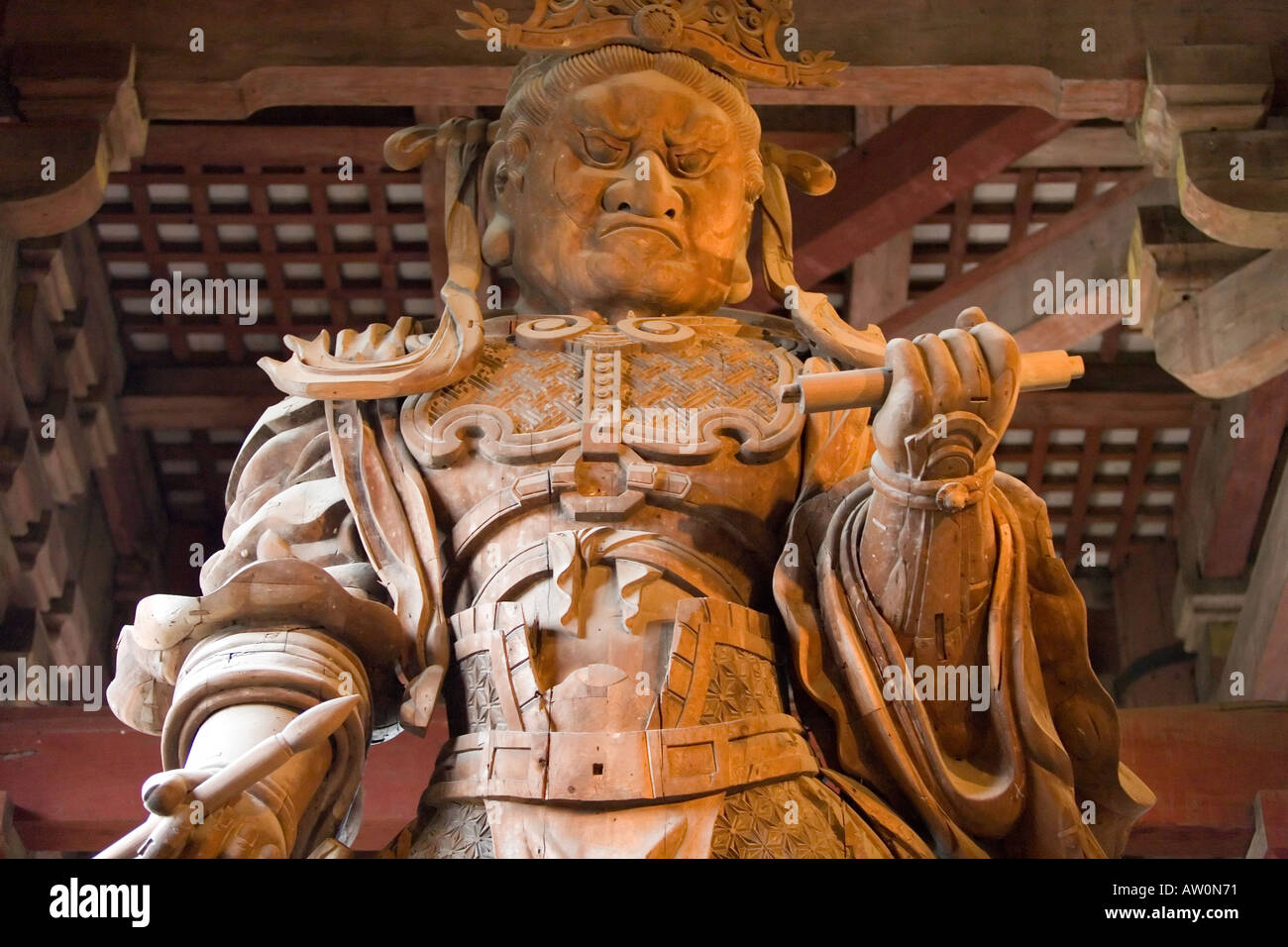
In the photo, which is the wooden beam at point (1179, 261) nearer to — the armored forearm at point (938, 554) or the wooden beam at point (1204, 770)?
the wooden beam at point (1204, 770)

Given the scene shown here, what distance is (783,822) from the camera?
3.10 m

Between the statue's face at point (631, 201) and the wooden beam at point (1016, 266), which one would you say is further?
the wooden beam at point (1016, 266)

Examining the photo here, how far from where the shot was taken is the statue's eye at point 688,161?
13.4ft

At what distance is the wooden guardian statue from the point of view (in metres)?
3.02

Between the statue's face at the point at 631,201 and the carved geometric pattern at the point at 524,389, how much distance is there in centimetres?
24

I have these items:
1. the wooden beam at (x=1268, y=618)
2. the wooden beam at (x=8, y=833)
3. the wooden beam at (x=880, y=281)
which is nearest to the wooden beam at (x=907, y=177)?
the wooden beam at (x=880, y=281)

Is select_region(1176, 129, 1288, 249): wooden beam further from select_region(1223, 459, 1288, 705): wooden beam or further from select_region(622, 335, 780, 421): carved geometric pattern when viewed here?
select_region(622, 335, 780, 421): carved geometric pattern

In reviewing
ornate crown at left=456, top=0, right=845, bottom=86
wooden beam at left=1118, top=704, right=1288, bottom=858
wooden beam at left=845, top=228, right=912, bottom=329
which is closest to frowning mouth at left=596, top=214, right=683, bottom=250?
ornate crown at left=456, top=0, right=845, bottom=86

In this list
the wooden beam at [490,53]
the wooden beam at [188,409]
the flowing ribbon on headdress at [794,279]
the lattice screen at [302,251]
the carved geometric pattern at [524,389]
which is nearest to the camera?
the carved geometric pattern at [524,389]

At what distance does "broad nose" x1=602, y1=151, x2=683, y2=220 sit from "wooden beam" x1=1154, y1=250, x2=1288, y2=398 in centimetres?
247

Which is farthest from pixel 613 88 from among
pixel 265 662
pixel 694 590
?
pixel 265 662

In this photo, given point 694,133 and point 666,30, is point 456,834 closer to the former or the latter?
point 694,133

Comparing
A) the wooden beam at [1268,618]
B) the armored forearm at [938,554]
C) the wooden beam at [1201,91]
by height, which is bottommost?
the armored forearm at [938,554]
